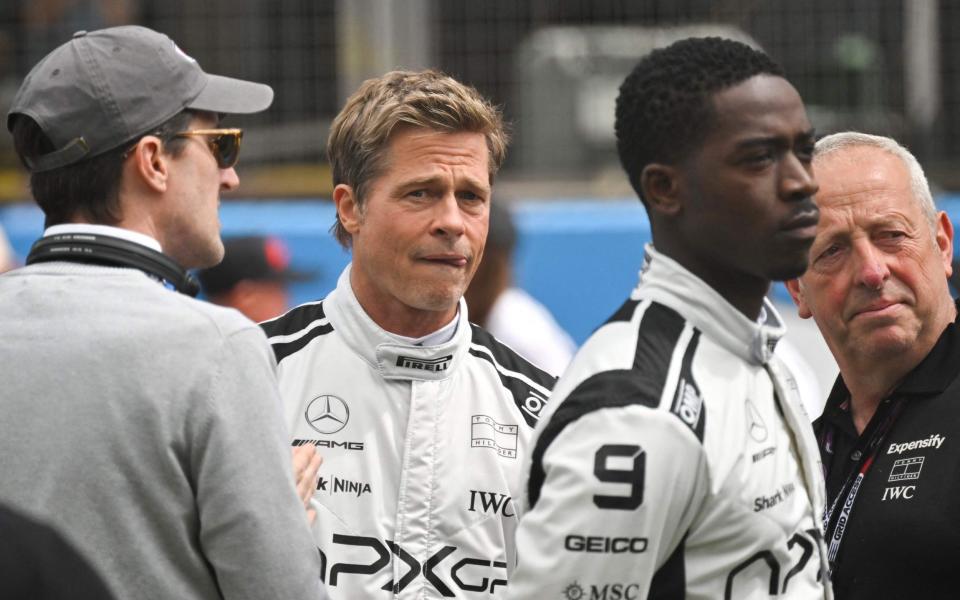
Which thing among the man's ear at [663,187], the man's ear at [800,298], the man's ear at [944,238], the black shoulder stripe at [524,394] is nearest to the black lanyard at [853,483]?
the man's ear at [800,298]

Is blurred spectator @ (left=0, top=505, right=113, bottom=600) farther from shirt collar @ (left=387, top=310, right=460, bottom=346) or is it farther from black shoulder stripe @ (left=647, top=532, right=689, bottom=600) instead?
shirt collar @ (left=387, top=310, right=460, bottom=346)

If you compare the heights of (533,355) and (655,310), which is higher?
(655,310)

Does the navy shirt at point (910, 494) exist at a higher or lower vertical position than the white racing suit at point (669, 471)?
lower

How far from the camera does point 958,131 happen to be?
29.7ft

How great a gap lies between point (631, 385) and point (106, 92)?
1.19 metres

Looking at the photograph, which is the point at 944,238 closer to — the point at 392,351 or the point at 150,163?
the point at 392,351

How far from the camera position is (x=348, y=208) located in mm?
3578

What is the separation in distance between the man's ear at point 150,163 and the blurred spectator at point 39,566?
41.4 inches

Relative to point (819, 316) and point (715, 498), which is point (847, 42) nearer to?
point (819, 316)

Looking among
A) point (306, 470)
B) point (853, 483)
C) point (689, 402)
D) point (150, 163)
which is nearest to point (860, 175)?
point (853, 483)

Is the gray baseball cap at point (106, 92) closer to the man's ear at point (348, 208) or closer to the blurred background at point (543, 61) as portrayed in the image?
the man's ear at point (348, 208)

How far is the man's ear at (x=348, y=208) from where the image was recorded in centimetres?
354

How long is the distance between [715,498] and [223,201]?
23.0 ft

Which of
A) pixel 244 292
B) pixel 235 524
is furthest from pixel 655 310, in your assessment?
pixel 244 292
